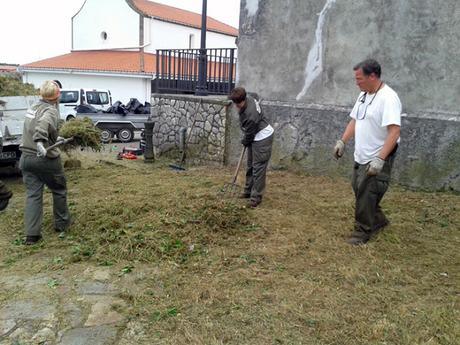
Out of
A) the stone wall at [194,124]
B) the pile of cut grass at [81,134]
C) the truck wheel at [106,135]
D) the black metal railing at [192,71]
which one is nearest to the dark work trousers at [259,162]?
the stone wall at [194,124]

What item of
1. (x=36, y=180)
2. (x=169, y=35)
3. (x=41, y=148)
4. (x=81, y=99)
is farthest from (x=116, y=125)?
(x=169, y=35)

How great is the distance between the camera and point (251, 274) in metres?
3.83

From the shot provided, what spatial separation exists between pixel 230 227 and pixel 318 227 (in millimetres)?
997

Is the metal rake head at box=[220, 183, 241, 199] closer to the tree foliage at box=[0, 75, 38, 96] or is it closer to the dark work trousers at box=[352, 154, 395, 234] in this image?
the dark work trousers at box=[352, 154, 395, 234]

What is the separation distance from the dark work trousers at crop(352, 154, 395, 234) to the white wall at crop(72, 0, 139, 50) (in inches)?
1236

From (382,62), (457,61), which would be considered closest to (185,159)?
(382,62)

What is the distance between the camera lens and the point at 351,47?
705 cm

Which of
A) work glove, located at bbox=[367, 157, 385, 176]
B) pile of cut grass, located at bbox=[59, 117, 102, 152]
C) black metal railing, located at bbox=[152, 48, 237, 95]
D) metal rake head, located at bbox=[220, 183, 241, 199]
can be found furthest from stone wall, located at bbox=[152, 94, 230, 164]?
work glove, located at bbox=[367, 157, 385, 176]

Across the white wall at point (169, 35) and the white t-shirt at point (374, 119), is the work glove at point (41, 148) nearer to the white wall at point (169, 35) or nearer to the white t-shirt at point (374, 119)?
the white t-shirt at point (374, 119)

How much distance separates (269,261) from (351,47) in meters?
4.34

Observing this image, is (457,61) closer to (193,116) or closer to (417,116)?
(417,116)

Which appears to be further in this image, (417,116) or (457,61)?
(417,116)

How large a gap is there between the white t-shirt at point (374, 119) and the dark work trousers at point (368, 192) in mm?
151

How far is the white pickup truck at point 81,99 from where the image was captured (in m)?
18.4
